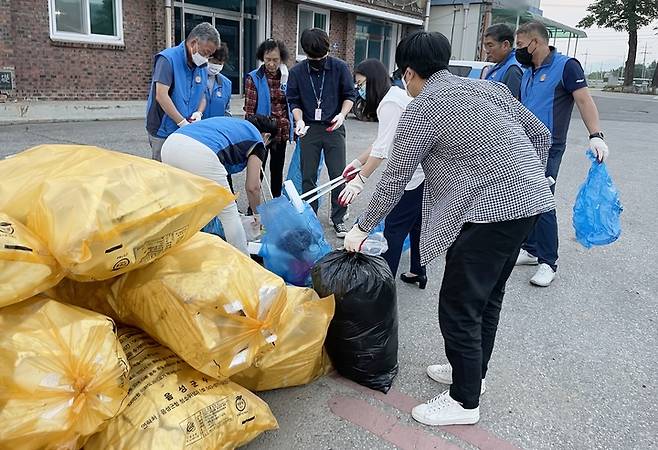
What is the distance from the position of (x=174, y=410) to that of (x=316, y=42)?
3.42 m

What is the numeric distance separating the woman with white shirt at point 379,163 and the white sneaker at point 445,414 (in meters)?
1.09

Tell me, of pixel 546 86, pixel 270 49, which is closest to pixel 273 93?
pixel 270 49

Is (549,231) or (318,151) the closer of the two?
(549,231)

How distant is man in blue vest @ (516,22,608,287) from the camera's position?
12.4 ft

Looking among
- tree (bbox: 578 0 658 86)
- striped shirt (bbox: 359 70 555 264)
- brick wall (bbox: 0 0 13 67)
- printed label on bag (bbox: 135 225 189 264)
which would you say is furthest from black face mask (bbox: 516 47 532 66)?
tree (bbox: 578 0 658 86)

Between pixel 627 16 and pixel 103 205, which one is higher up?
pixel 627 16

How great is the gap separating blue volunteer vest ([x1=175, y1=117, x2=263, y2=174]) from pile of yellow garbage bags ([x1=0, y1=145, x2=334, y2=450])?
Answer: 1040 millimetres

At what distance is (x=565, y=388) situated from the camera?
8.79 ft

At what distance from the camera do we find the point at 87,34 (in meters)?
11.3

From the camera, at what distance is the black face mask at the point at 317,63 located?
4613 mm

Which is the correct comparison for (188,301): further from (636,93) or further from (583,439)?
(636,93)

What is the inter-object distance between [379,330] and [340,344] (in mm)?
198

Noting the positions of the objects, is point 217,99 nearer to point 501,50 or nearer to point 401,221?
point 401,221

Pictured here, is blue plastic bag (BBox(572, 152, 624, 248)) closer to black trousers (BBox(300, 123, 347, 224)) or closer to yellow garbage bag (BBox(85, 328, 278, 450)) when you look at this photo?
black trousers (BBox(300, 123, 347, 224))
